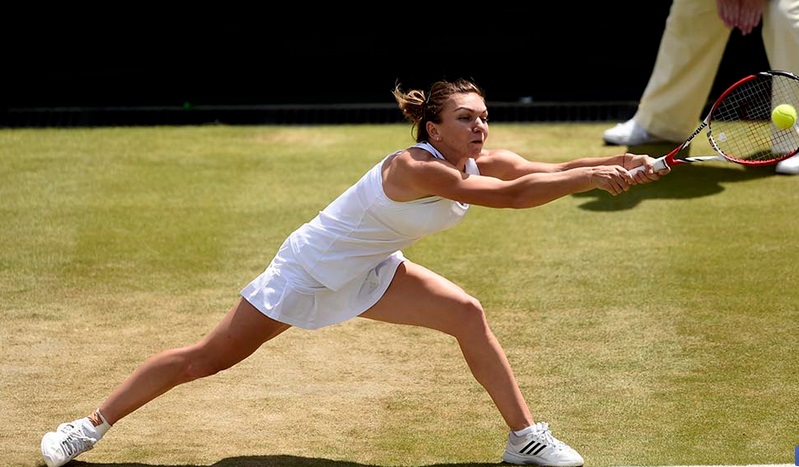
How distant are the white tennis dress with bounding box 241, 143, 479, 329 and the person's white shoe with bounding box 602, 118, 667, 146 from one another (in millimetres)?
4975

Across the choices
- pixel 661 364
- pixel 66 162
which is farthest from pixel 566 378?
pixel 66 162

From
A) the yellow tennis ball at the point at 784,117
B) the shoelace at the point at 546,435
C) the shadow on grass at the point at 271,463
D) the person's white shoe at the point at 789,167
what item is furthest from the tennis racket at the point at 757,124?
the shadow on grass at the point at 271,463

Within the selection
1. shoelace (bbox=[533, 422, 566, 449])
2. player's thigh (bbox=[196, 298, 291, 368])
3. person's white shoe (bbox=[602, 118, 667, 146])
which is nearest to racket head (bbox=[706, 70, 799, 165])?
person's white shoe (bbox=[602, 118, 667, 146])

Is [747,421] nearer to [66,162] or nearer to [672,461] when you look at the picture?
[672,461]

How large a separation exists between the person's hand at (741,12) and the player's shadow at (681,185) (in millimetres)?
1062

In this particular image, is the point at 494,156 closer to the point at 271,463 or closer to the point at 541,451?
the point at 541,451

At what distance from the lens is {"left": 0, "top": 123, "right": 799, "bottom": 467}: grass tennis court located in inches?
222

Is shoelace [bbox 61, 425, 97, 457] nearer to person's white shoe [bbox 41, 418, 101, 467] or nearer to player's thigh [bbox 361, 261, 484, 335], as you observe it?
person's white shoe [bbox 41, 418, 101, 467]

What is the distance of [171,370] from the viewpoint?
17.4ft

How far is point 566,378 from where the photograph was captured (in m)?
6.28

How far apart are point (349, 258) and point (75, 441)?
134 centimetres

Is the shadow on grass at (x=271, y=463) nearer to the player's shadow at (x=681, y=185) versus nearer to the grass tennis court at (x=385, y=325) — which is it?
the grass tennis court at (x=385, y=325)

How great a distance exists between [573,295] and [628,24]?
459 cm

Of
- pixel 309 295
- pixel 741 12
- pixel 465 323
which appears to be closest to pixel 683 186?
pixel 741 12
